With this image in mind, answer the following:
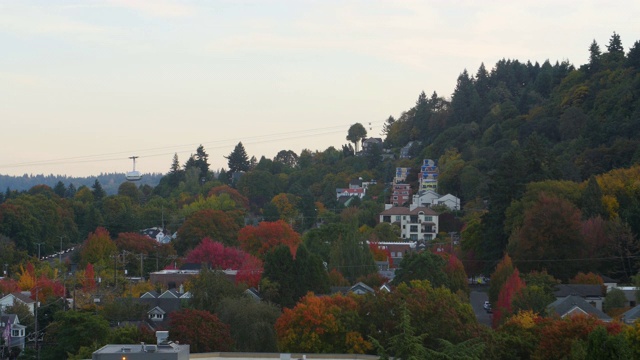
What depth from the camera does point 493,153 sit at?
12075 cm

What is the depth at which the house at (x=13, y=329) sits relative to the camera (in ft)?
204

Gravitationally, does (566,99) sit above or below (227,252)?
above

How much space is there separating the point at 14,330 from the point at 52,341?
6.12 metres

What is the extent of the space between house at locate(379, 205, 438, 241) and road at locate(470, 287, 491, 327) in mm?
35911

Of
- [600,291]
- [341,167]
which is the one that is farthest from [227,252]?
[341,167]

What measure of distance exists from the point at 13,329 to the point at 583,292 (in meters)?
29.1

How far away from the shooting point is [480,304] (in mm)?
68938

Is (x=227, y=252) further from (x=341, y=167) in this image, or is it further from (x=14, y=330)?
(x=341, y=167)

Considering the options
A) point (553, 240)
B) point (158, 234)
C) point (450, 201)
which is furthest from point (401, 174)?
point (553, 240)

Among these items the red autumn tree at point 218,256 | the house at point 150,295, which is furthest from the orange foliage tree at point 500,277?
the red autumn tree at point 218,256

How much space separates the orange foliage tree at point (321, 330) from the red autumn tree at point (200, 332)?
7.94 feet

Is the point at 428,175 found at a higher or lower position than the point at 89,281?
higher

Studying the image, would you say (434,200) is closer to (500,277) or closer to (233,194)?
(233,194)

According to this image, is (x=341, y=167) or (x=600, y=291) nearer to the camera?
(x=600, y=291)
